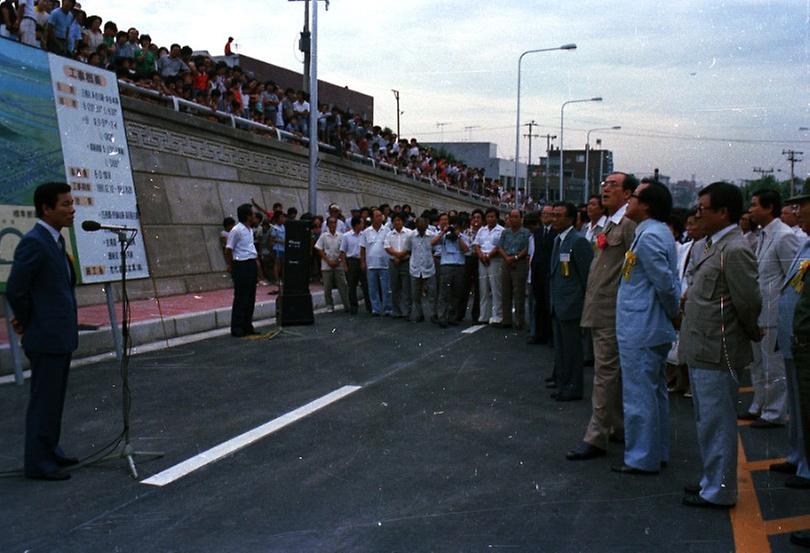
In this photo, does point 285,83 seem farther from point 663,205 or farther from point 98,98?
point 663,205

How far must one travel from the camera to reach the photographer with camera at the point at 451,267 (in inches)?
515

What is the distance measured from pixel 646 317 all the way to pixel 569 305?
218 cm

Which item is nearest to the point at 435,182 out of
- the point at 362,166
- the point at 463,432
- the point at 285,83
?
the point at 362,166

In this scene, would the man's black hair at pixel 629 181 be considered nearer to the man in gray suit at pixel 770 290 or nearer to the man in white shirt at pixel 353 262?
the man in gray suit at pixel 770 290

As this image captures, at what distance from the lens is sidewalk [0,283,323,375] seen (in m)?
9.67

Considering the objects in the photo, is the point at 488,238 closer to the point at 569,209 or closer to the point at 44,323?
the point at 569,209

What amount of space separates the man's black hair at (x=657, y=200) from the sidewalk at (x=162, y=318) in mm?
5284

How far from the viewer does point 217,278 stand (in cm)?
1708

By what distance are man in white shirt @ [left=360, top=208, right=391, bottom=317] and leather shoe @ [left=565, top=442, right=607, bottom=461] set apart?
28.3 ft

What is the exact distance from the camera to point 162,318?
1059cm

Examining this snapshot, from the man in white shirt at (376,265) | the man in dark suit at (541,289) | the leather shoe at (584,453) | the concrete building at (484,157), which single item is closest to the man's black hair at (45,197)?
the leather shoe at (584,453)

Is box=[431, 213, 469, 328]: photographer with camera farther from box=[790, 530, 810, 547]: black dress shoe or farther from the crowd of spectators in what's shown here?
box=[790, 530, 810, 547]: black dress shoe

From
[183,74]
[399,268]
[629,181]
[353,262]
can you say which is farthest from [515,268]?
[183,74]

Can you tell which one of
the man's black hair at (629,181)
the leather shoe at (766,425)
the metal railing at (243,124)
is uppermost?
the metal railing at (243,124)
